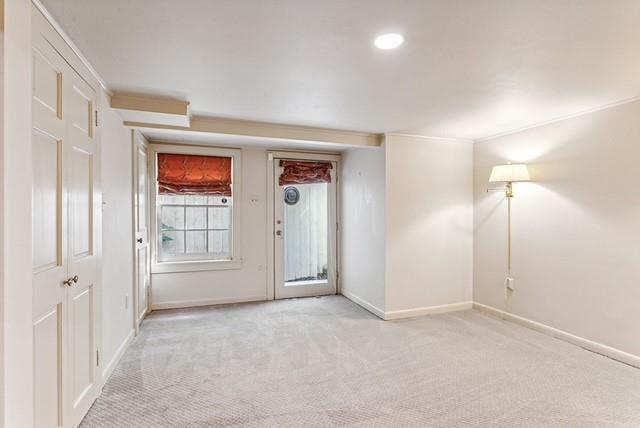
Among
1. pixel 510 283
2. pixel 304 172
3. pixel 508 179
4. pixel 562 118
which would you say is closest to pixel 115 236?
pixel 304 172

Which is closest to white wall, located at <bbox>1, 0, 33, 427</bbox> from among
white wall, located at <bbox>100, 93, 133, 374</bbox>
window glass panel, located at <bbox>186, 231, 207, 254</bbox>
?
white wall, located at <bbox>100, 93, 133, 374</bbox>

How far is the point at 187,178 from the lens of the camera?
169 inches

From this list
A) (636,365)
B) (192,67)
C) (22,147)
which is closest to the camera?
(22,147)

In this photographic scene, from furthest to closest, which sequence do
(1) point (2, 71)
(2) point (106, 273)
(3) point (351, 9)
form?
(2) point (106, 273)
(3) point (351, 9)
(1) point (2, 71)

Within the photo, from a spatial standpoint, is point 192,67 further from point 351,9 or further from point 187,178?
point 187,178

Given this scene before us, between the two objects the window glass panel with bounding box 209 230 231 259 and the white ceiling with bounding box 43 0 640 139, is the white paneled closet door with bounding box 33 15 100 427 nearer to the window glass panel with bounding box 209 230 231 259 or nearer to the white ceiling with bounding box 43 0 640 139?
the white ceiling with bounding box 43 0 640 139

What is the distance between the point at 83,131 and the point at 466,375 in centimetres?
323

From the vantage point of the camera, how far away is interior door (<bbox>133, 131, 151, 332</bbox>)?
10.8ft

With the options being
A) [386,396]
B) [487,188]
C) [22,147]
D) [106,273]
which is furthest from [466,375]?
[22,147]

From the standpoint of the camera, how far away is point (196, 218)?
14.4 feet

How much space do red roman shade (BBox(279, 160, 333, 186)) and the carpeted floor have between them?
2074 mm

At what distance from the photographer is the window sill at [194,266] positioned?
4172 millimetres

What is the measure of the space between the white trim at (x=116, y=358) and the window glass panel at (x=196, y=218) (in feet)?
5.19

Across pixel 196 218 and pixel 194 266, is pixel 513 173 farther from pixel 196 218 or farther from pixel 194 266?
pixel 194 266
